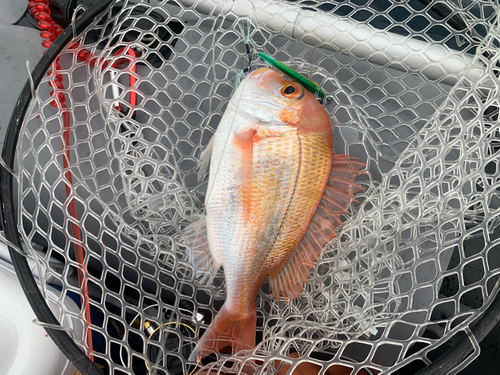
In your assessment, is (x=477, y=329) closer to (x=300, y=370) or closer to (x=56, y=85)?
(x=300, y=370)

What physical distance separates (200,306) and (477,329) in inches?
45.1

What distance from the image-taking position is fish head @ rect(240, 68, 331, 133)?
1244 mm

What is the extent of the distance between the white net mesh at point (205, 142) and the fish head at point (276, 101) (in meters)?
A: 0.34

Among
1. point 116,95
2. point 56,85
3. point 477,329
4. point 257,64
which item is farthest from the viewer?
point 257,64

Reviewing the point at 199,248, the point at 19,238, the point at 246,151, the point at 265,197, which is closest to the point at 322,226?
the point at 265,197

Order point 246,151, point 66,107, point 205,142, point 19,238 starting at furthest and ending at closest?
point 205,142, point 66,107, point 246,151, point 19,238

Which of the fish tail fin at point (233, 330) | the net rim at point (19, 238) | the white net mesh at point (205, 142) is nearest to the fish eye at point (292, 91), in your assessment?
the white net mesh at point (205, 142)

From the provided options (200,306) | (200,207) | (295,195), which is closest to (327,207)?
(295,195)

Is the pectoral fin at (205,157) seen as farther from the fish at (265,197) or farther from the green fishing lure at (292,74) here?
the green fishing lure at (292,74)

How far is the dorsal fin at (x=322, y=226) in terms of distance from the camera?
4.44ft

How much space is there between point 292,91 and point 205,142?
62 centimetres

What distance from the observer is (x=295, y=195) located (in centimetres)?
129

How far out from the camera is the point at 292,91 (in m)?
1.27

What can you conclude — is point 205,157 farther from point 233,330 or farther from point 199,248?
point 233,330
